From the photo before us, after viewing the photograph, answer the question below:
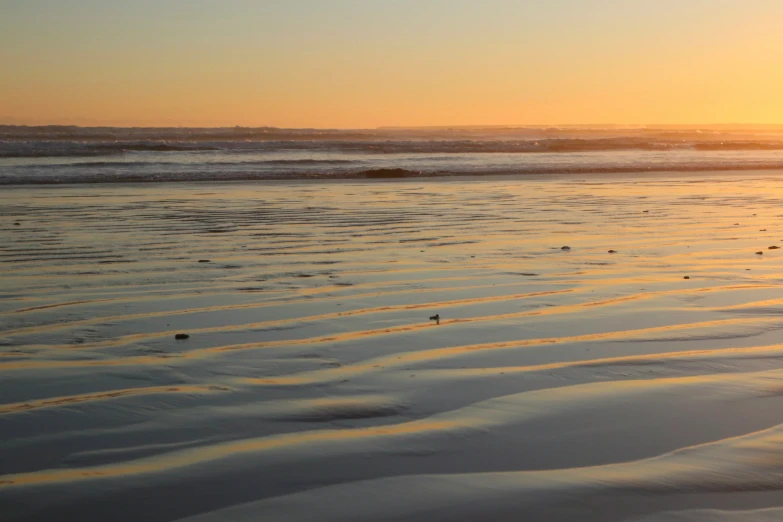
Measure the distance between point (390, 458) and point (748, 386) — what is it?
1.59 meters

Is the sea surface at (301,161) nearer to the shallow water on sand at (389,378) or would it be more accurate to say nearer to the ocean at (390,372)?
the ocean at (390,372)

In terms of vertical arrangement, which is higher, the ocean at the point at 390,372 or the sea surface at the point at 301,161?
the sea surface at the point at 301,161

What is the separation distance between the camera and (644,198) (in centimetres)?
1289

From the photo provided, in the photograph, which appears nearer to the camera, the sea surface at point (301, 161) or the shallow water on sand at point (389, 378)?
the shallow water on sand at point (389, 378)

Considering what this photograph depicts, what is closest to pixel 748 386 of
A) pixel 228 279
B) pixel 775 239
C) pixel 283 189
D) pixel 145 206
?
pixel 228 279

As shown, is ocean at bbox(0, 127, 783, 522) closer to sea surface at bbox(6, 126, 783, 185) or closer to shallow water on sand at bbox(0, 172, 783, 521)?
shallow water on sand at bbox(0, 172, 783, 521)

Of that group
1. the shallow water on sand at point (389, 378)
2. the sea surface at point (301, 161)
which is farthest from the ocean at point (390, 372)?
the sea surface at point (301, 161)

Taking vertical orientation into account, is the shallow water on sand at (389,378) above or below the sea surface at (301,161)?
below

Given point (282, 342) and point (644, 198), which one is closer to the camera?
point (282, 342)

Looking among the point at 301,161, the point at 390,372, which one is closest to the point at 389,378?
the point at 390,372

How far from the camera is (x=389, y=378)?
360cm

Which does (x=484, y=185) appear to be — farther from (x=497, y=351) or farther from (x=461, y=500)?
(x=461, y=500)

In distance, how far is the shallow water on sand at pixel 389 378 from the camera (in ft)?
8.05

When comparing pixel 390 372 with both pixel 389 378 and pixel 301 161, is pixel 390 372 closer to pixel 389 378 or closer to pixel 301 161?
pixel 389 378
